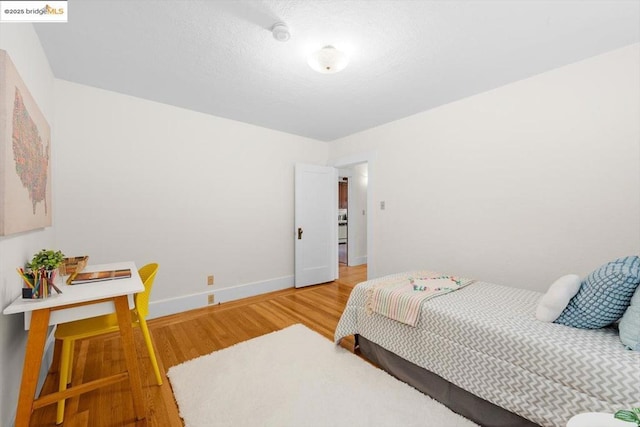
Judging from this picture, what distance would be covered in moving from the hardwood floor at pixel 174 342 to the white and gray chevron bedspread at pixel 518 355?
0.96 meters

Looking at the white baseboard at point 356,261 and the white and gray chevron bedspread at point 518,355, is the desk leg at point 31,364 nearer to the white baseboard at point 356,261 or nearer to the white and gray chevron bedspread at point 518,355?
the white and gray chevron bedspread at point 518,355

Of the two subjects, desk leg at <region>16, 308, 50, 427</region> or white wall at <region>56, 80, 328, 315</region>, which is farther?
white wall at <region>56, 80, 328, 315</region>

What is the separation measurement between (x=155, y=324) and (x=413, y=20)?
3665mm

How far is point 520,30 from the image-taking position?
177cm

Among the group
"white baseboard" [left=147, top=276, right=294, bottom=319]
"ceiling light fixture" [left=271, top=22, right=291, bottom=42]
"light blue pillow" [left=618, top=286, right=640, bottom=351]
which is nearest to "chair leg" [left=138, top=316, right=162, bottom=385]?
"white baseboard" [left=147, top=276, right=294, bottom=319]

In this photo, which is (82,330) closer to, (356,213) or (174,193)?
(174,193)

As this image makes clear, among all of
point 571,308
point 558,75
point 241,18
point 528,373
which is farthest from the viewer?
point 558,75

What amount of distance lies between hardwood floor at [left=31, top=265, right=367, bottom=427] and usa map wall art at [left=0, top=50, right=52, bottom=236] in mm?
1182

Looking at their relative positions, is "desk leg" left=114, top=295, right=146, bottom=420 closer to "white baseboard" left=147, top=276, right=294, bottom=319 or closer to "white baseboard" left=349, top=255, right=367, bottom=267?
"white baseboard" left=147, top=276, right=294, bottom=319

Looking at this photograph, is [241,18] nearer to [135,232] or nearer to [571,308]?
[135,232]

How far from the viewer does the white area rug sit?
1.55m

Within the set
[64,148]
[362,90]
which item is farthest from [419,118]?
[64,148]

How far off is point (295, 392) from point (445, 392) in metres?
1.00

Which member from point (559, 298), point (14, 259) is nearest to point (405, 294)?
point (559, 298)
